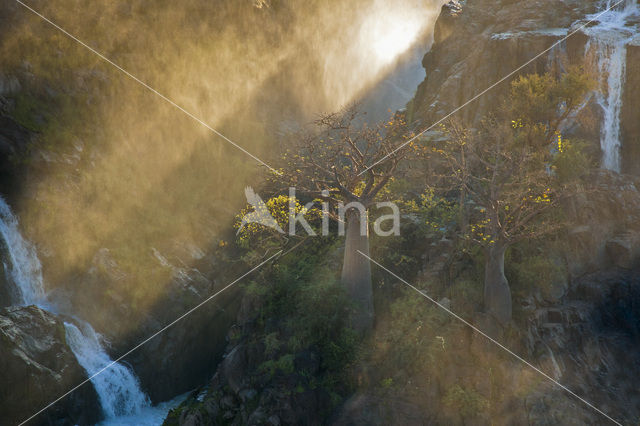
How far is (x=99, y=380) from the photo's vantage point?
66.5 feet

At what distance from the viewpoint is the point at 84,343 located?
2148cm

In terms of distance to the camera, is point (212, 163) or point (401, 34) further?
point (401, 34)

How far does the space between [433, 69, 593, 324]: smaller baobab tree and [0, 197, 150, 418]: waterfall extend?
18.9m

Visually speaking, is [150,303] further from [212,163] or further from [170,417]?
[212,163]

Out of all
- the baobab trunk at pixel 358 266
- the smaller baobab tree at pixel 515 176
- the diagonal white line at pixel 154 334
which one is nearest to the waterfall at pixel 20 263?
the diagonal white line at pixel 154 334

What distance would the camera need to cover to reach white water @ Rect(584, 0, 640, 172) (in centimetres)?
2298

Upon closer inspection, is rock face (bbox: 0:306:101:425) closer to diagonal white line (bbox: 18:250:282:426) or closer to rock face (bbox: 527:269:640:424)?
diagonal white line (bbox: 18:250:282:426)

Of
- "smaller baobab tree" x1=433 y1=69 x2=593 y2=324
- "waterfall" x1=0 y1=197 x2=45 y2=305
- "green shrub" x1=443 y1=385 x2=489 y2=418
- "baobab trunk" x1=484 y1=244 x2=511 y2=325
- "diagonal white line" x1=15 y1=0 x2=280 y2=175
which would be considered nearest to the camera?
"green shrub" x1=443 y1=385 x2=489 y2=418

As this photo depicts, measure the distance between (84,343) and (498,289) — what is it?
2096 centimetres

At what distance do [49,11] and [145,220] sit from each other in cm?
1568

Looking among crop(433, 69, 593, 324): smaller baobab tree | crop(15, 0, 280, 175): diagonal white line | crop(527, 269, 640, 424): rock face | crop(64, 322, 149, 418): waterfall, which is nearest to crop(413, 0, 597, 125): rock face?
crop(433, 69, 593, 324): smaller baobab tree

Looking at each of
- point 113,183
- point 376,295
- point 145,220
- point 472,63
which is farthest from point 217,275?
point 472,63

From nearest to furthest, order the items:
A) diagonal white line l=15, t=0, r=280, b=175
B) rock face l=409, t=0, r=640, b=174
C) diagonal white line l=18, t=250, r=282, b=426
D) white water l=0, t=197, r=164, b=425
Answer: diagonal white line l=18, t=250, r=282, b=426 → white water l=0, t=197, r=164, b=425 → rock face l=409, t=0, r=640, b=174 → diagonal white line l=15, t=0, r=280, b=175

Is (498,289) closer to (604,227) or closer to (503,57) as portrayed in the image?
(604,227)
